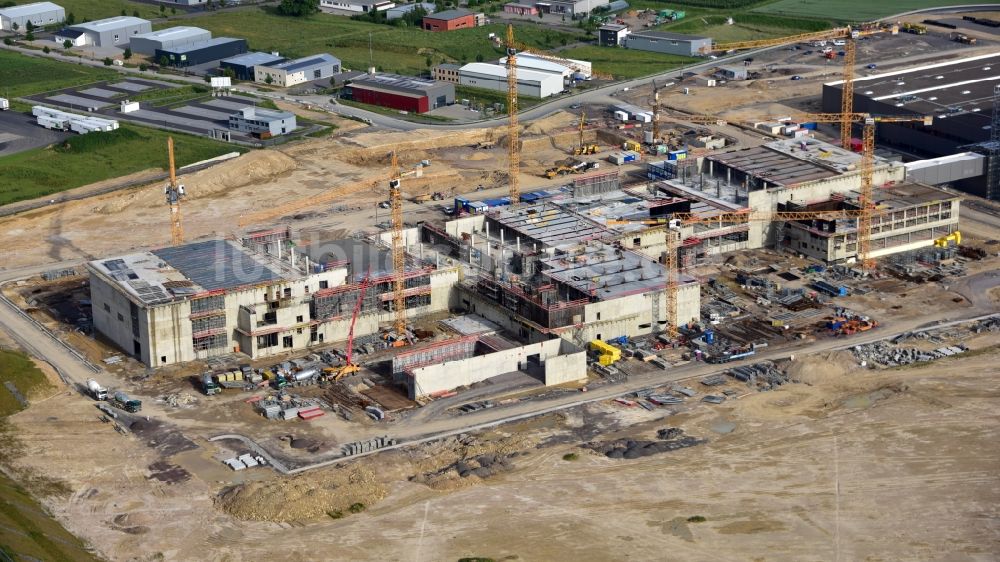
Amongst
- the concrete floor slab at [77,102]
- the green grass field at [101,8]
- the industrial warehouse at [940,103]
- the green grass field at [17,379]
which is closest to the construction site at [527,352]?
the green grass field at [17,379]

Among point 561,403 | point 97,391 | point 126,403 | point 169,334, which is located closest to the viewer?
point 126,403

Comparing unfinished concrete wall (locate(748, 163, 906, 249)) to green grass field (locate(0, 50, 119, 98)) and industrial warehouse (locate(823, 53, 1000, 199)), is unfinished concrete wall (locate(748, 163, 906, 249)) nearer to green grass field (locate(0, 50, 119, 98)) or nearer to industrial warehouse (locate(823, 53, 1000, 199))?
industrial warehouse (locate(823, 53, 1000, 199))

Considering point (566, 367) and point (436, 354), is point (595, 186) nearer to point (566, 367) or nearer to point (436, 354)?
point (436, 354)

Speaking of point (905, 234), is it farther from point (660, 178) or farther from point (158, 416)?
point (158, 416)

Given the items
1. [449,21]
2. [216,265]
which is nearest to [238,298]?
[216,265]

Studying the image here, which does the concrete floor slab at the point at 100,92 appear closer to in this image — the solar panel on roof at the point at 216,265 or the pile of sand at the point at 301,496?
the solar panel on roof at the point at 216,265

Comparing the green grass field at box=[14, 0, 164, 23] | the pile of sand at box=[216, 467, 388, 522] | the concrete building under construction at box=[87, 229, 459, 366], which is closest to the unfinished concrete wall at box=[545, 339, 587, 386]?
the concrete building under construction at box=[87, 229, 459, 366]
